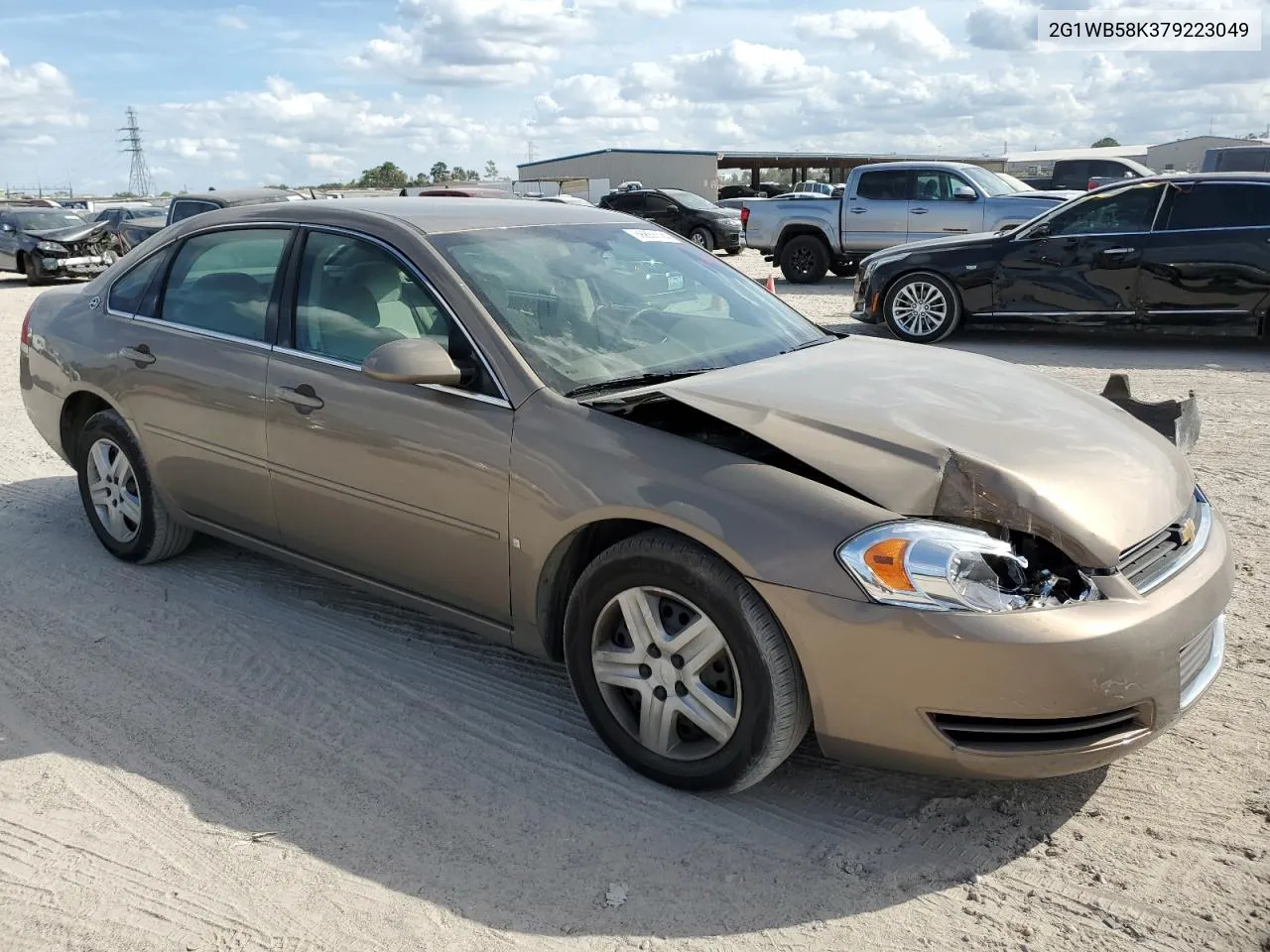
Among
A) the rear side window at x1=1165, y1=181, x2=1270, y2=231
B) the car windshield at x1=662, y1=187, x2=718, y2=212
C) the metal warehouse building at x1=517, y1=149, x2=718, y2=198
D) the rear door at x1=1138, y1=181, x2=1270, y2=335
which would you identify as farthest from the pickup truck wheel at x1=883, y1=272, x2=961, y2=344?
the metal warehouse building at x1=517, y1=149, x2=718, y2=198

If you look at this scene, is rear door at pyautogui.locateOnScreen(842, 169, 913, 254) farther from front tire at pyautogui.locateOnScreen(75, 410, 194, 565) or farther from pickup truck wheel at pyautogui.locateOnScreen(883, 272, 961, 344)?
front tire at pyautogui.locateOnScreen(75, 410, 194, 565)

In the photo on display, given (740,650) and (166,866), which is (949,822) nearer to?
(740,650)

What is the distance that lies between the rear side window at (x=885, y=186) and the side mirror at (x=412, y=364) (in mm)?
14672

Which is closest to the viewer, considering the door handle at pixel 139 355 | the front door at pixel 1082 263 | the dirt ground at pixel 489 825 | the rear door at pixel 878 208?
the dirt ground at pixel 489 825

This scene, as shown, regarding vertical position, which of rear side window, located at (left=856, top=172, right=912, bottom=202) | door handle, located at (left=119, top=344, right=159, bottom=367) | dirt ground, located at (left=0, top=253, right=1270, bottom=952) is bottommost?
dirt ground, located at (left=0, top=253, right=1270, bottom=952)

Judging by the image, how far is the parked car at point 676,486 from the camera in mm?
2797

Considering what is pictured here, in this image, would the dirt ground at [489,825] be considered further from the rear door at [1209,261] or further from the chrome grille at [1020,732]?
the rear door at [1209,261]

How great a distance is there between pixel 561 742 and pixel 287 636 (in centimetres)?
143

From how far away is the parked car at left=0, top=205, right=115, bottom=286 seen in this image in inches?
872

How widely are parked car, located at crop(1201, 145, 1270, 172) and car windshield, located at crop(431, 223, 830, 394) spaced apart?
22.6 metres

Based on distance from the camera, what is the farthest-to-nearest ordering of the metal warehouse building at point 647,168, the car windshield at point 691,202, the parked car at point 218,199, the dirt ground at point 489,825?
the metal warehouse building at point 647,168 → the car windshield at point 691,202 → the parked car at point 218,199 → the dirt ground at point 489,825

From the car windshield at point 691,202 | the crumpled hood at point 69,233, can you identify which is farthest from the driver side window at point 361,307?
the car windshield at point 691,202

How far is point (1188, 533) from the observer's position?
10.6 ft

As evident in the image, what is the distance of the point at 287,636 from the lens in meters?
4.38
